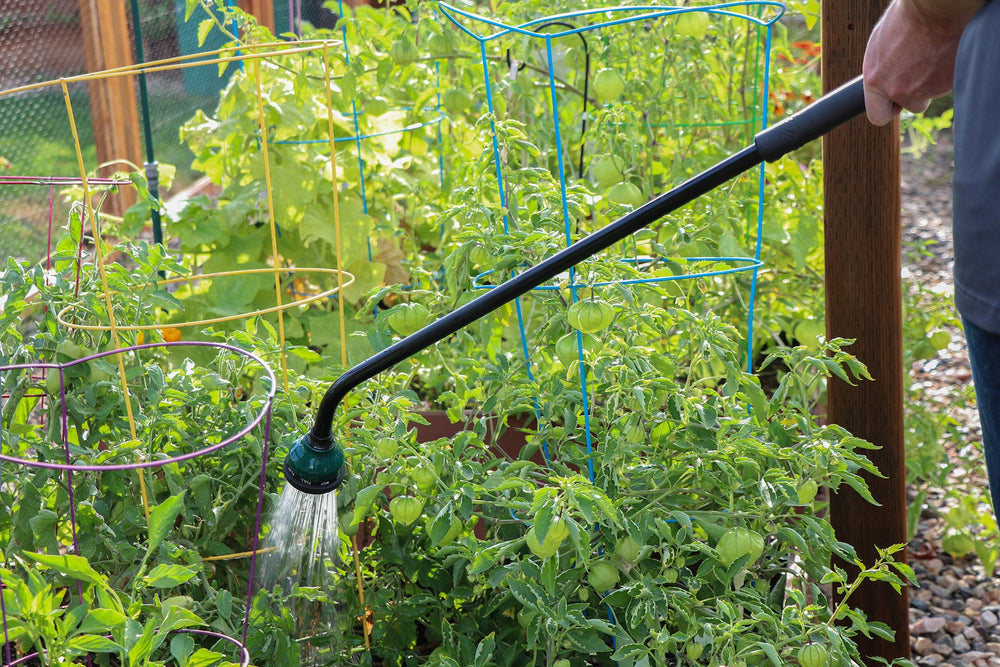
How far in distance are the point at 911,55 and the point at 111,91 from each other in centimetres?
276

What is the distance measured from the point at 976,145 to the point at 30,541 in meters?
1.19

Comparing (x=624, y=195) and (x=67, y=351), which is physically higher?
(x=624, y=195)

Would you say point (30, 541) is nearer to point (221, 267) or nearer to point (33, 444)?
point (33, 444)

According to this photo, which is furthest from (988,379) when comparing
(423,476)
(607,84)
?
(607,84)

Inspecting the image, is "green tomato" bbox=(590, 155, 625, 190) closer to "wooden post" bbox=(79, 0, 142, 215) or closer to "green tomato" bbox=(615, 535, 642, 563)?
"green tomato" bbox=(615, 535, 642, 563)

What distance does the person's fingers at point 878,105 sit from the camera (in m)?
0.94

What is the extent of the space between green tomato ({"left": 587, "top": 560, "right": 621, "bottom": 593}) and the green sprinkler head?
33 cm

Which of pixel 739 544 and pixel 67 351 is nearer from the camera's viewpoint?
pixel 739 544

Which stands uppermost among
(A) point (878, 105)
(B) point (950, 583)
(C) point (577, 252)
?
(A) point (878, 105)

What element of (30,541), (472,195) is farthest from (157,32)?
(30,541)

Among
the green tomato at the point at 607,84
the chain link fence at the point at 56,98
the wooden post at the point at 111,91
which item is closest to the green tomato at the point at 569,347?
the green tomato at the point at 607,84

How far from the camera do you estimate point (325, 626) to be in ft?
4.39

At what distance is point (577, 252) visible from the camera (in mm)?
1036

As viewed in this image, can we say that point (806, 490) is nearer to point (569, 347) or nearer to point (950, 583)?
point (569, 347)
